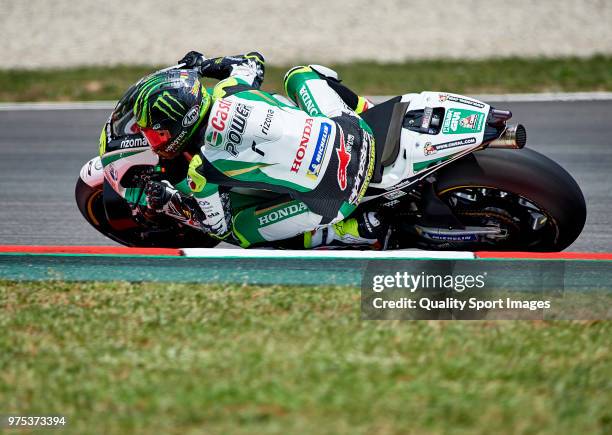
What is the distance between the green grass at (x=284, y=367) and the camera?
10.7 ft

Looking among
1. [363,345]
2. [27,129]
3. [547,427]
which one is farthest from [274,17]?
[547,427]

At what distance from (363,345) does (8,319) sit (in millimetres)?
2028

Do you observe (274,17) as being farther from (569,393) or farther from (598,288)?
(569,393)

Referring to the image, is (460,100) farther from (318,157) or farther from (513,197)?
(318,157)

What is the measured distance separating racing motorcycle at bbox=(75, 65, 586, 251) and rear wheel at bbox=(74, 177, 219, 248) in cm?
32

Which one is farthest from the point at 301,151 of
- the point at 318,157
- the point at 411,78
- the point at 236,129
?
the point at 411,78

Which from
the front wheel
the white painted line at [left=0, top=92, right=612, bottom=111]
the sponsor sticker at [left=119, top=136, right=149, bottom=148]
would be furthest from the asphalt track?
the sponsor sticker at [left=119, top=136, right=149, bottom=148]

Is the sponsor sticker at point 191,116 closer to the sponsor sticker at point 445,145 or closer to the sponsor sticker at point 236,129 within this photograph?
the sponsor sticker at point 236,129

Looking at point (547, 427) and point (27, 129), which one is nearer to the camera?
point (547, 427)

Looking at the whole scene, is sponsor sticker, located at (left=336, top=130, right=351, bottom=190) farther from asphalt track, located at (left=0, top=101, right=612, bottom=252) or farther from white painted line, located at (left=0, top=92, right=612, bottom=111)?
white painted line, located at (left=0, top=92, right=612, bottom=111)

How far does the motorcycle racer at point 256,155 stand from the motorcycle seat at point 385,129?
0.06 m

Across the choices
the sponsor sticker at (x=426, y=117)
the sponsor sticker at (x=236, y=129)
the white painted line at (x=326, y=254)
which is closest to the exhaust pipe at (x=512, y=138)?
the sponsor sticker at (x=426, y=117)

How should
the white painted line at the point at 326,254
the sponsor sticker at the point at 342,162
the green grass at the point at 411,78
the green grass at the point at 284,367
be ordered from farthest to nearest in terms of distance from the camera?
1. the green grass at the point at 411,78
2. the sponsor sticker at the point at 342,162
3. the white painted line at the point at 326,254
4. the green grass at the point at 284,367

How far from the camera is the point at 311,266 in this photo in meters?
4.65
